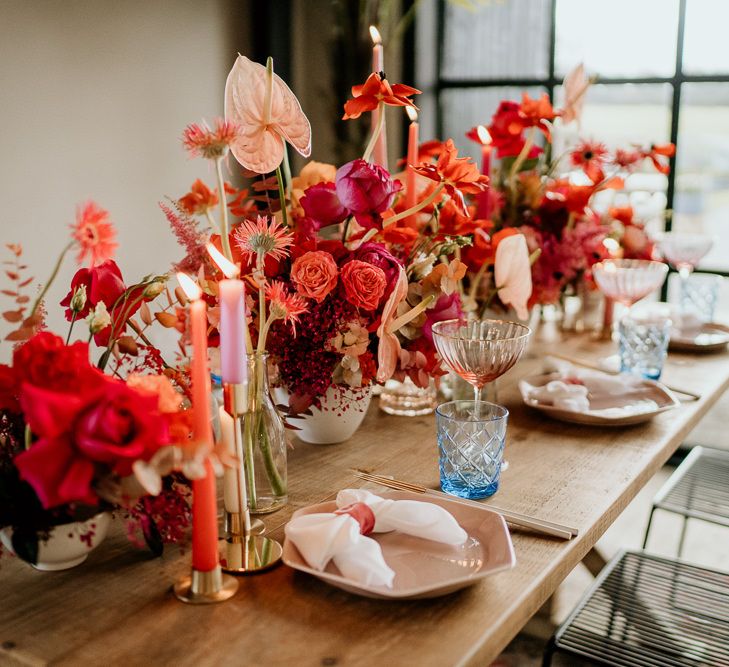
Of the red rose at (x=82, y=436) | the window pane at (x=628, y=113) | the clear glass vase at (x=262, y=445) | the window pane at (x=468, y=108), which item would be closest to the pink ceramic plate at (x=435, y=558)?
the clear glass vase at (x=262, y=445)

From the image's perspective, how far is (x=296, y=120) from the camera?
1097mm

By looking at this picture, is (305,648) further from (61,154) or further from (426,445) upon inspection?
(61,154)

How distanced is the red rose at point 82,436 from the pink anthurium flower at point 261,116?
42 cm

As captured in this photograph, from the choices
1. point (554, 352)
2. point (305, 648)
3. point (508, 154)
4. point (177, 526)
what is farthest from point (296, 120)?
point (554, 352)

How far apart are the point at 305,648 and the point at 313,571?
9 centimetres

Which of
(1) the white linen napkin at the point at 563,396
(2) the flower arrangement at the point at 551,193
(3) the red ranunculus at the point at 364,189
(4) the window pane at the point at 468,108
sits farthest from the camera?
(4) the window pane at the point at 468,108

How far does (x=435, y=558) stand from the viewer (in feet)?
3.04

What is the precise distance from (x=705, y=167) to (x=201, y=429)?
9.34 feet

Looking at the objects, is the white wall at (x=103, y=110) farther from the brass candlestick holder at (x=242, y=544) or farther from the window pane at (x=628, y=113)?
the brass candlestick holder at (x=242, y=544)

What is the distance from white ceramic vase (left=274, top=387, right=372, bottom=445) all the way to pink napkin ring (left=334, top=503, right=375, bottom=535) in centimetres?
33

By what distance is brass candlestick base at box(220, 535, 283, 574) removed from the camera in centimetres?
90

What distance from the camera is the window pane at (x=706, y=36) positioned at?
2.98m

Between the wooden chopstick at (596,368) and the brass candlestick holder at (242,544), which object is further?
the wooden chopstick at (596,368)

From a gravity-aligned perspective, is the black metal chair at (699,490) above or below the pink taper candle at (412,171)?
below
